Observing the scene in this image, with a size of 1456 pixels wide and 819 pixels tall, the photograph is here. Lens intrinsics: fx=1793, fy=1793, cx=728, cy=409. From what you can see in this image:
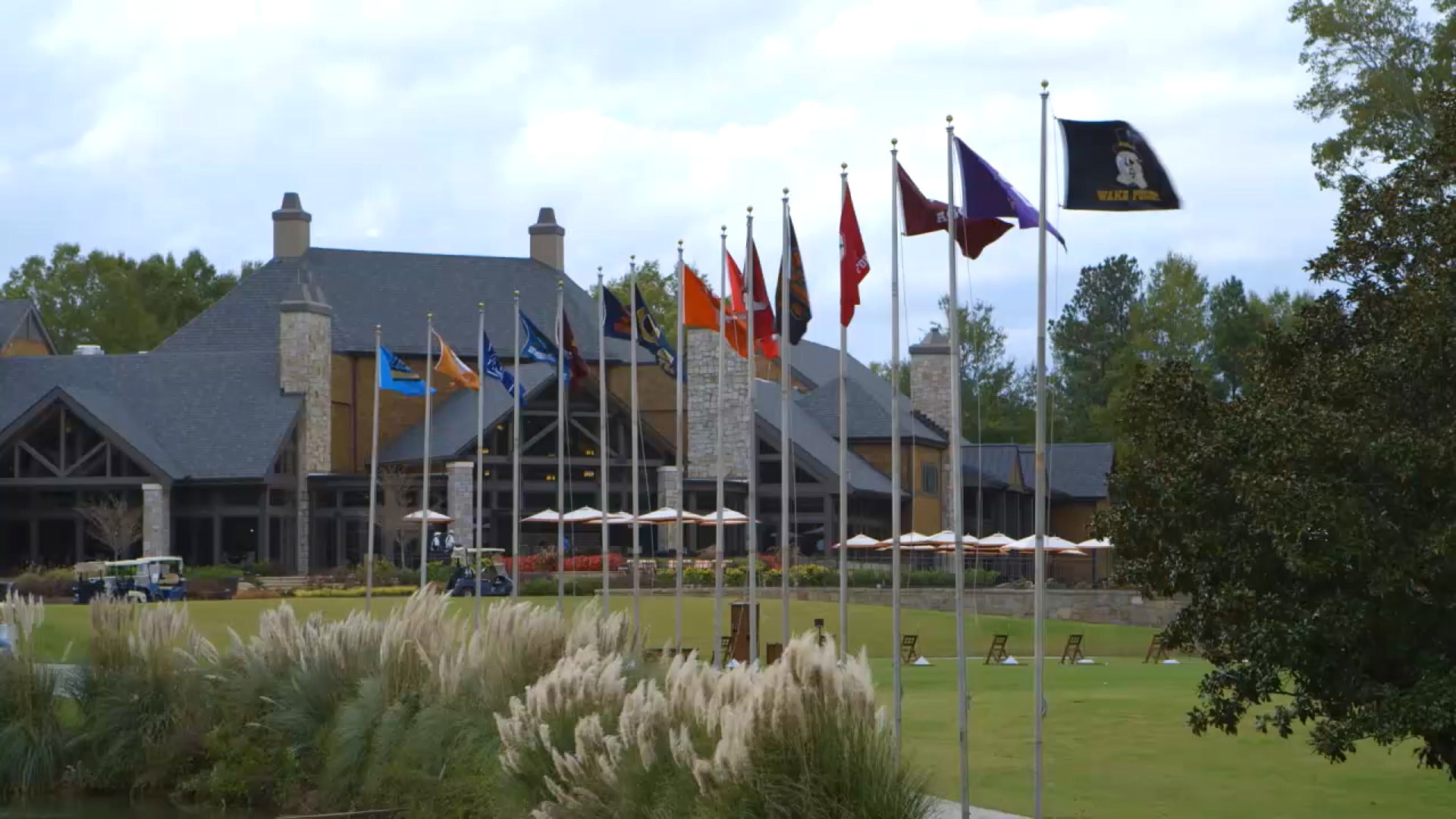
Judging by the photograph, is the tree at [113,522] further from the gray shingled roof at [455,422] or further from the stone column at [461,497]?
the stone column at [461,497]

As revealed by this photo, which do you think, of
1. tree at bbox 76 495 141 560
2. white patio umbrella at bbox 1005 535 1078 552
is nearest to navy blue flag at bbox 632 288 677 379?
white patio umbrella at bbox 1005 535 1078 552

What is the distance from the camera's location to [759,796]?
41.2 feet

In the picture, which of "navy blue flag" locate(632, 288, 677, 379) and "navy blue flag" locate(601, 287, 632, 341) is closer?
"navy blue flag" locate(632, 288, 677, 379)

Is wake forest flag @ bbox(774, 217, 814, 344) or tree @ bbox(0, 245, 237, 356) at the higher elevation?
tree @ bbox(0, 245, 237, 356)

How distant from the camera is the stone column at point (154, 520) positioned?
52625 millimetres

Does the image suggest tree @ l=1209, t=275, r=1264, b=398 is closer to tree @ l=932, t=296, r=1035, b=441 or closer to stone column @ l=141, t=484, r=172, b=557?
tree @ l=932, t=296, r=1035, b=441

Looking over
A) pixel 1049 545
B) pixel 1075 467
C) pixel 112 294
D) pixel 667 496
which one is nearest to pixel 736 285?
pixel 1049 545

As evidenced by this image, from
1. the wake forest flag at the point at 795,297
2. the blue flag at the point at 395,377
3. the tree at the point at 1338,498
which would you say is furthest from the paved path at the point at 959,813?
the blue flag at the point at 395,377

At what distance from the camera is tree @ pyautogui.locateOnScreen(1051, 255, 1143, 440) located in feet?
298

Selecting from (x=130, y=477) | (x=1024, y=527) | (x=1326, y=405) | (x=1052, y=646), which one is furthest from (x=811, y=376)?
(x=1326, y=405)

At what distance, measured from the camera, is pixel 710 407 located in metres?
59.3

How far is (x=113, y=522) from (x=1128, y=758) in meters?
39.2

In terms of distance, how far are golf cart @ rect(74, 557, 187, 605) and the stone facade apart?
752 inches

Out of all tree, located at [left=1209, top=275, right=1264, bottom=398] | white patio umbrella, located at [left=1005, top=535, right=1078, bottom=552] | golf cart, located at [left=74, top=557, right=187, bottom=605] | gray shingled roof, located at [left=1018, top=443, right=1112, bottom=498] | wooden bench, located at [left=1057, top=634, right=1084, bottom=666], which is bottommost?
wooden bench, located at [left=1057, top=634, right=1084, bottom=666]
